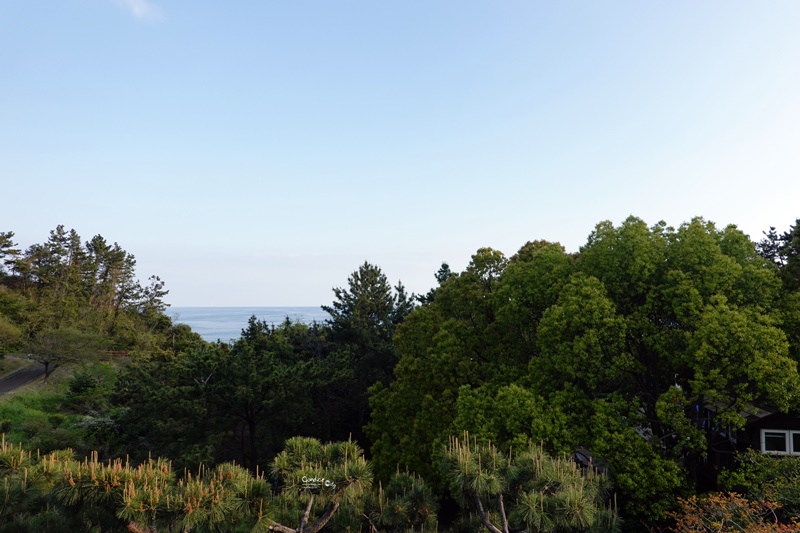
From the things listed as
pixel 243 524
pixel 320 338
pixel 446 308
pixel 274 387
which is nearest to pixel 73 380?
pixel 320 338

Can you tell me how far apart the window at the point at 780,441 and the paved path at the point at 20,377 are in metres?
45.5

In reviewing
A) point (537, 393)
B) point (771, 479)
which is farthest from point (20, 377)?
point (771, 479)

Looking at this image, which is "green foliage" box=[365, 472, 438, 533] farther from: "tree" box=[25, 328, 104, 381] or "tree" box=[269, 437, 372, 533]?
"tree" box=[25, 328, 104, 381]

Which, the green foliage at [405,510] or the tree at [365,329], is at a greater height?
the tree at [365,329]

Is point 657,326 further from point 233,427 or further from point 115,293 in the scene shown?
point 115,293

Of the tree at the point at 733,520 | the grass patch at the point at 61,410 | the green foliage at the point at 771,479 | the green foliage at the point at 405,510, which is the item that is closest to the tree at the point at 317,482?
the green foliage at the point at 405,510

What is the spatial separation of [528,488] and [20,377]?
150 ft

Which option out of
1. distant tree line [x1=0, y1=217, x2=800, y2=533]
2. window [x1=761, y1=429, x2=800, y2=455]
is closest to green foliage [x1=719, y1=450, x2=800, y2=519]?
distant tree line [x1=0, y1=217, x2=800, y2=533]

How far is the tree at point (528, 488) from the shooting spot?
921cm

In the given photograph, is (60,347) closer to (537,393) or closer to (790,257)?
(537,393)

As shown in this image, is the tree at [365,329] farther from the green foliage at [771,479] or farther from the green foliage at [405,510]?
the green foliage at [771,479]

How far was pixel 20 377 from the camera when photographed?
131 ft

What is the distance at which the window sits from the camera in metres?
16.2

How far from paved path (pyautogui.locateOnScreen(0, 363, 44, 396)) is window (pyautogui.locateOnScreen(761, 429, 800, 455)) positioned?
45478mm
